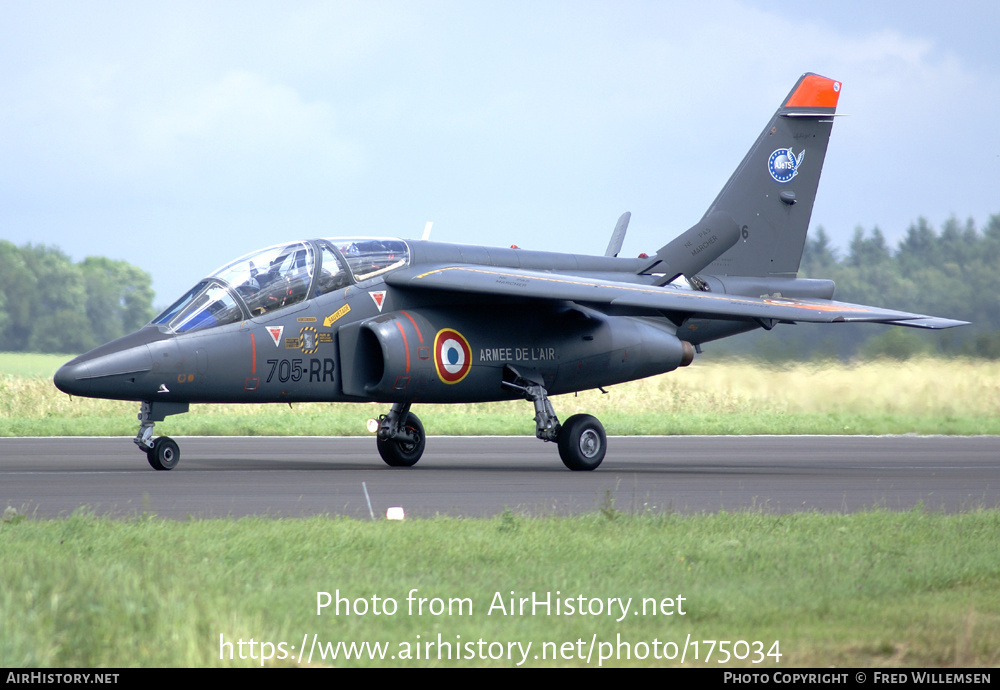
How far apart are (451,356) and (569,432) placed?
1.98 meters

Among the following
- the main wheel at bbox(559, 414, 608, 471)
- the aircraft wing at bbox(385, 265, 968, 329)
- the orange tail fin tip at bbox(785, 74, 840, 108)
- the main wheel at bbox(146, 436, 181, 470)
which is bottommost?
the main wheel at bbox(146, 436, 181, 470)

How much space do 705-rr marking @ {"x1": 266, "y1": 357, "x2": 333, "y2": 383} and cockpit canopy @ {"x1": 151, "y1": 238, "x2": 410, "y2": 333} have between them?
2.32 ft

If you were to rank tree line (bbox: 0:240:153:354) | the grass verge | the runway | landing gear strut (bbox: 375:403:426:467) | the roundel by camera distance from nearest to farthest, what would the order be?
the grass verge
the runway
the roundel
landing gear strut (bbox: 375:403:426:467)
tree line (bbox: 0:240:153:354)

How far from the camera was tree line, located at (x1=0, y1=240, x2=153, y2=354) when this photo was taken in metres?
59.3

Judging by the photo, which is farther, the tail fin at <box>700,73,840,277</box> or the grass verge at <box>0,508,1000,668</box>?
the tail fin at <box>700,73,840,277</box>

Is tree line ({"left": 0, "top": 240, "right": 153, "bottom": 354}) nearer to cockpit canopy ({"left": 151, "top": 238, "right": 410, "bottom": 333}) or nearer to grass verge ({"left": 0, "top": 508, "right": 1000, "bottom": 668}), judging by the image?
cockpit canopy ({"left": 151, "top": 238, "right": 410, "bottom": 333})

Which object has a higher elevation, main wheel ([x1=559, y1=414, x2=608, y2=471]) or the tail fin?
the tail fin

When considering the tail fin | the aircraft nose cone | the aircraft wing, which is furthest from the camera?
the tail fin

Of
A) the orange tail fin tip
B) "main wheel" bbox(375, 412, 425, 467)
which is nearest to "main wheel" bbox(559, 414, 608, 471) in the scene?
"main wheel" bbox(375, 412, 425, 467)

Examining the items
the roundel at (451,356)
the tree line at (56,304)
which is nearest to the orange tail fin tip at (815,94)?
the roundel at (451,356)

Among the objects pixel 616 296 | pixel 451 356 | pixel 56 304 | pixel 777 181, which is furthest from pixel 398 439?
pixel 56 304

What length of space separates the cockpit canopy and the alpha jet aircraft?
2 centimetres

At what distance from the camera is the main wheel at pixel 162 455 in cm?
1463

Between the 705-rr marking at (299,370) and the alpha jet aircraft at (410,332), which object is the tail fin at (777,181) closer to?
the alpha jet aircraft at (410,332)
